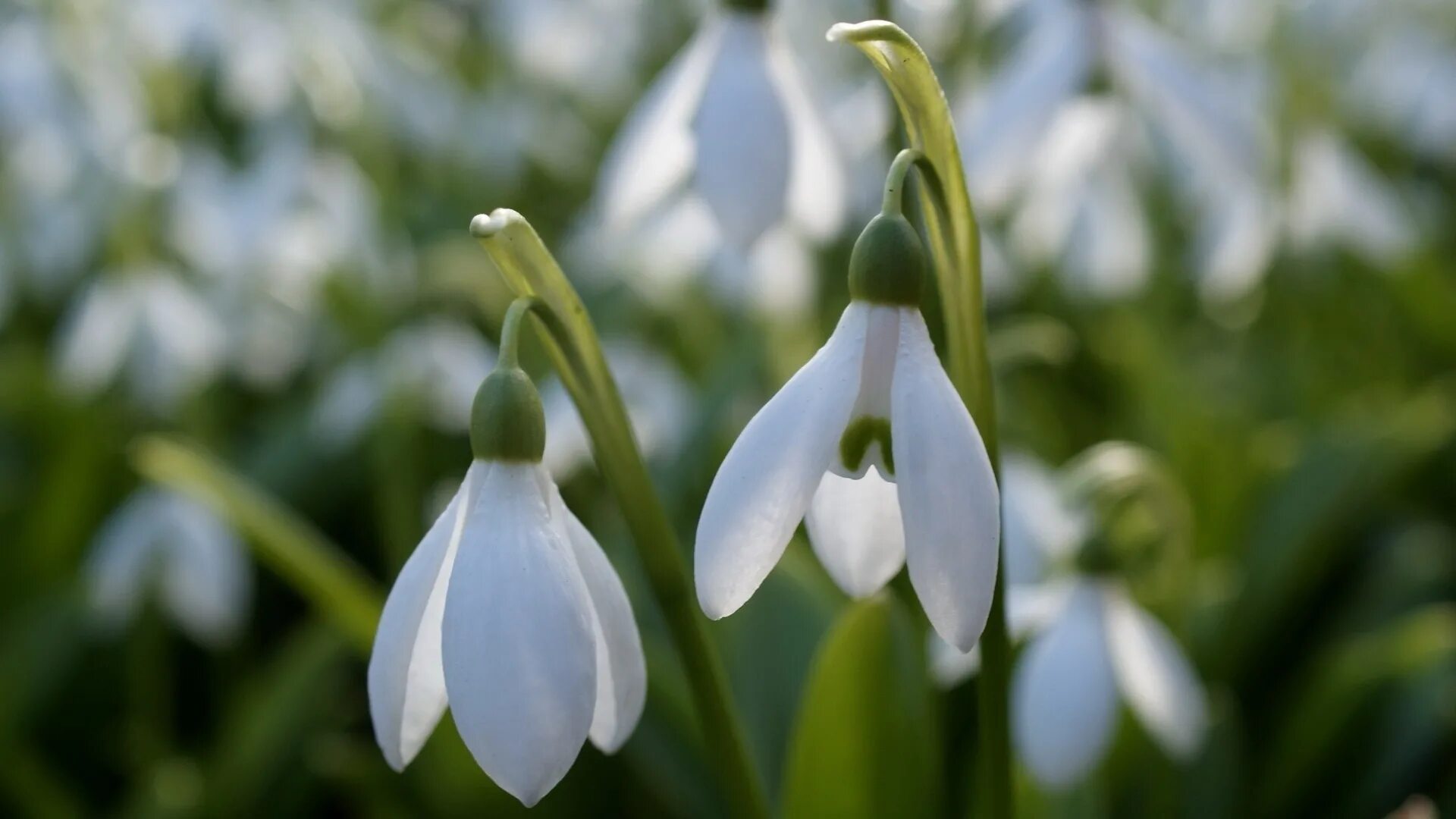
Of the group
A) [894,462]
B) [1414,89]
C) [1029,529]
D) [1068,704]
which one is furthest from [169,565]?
[1414,89]

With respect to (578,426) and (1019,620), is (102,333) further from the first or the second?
(1019,620)

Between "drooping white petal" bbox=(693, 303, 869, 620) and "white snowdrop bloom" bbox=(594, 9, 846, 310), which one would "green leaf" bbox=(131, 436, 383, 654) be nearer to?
"white snowdrop bloom" bbox=(594, 9, 846, 310)

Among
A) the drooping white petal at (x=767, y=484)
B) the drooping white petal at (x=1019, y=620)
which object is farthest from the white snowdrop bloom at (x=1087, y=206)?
the drooping white petal at (x=767, y=484)

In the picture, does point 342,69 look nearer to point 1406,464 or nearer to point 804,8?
point 804,8

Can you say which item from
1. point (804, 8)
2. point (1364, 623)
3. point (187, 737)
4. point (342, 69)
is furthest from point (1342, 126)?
point (187, 737)

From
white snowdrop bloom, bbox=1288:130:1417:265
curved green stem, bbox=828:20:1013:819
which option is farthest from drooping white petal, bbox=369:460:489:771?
white snowdrop bloom, bbox=1288:130:1417:265

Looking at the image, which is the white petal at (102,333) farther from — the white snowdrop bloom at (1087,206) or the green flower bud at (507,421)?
the green flower bud at (507,421)
